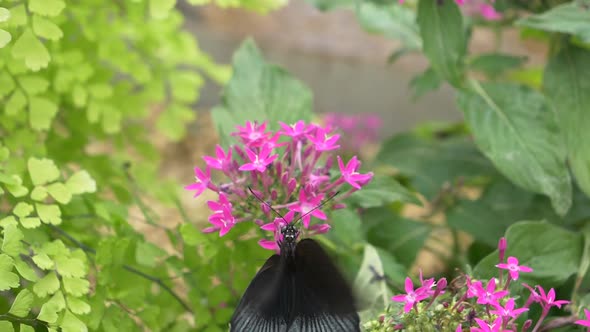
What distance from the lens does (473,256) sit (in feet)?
3.67

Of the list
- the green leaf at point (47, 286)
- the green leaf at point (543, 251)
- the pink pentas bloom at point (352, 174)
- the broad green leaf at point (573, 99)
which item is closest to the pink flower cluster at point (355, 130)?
the broad green leaf at point (573, 99)

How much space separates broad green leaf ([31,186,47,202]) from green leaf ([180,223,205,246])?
16 cm

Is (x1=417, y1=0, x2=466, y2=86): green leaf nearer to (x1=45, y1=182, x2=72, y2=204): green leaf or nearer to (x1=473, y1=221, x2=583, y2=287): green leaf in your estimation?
(x1=473, y1=221, x2=583, y2=287): green leaf

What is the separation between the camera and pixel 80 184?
776 millimetres

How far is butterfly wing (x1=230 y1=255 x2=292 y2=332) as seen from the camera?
2.03 ft

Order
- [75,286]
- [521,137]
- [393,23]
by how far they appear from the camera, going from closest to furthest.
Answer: [75,286] → [521,137] → [393,23]

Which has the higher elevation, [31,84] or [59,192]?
[31,84]

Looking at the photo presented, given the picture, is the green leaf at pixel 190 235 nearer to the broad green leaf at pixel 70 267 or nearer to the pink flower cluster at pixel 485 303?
the broad green leaf at pixel 70 267

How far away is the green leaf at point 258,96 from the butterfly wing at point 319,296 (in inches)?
13.3

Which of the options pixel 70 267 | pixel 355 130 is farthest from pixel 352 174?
pixel 355 130

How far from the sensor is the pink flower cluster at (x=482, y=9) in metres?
1.11

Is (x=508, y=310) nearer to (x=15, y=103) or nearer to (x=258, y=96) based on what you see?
(x=258, y=96)

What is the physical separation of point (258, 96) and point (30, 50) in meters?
0.34

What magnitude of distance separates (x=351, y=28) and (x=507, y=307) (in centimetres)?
179
